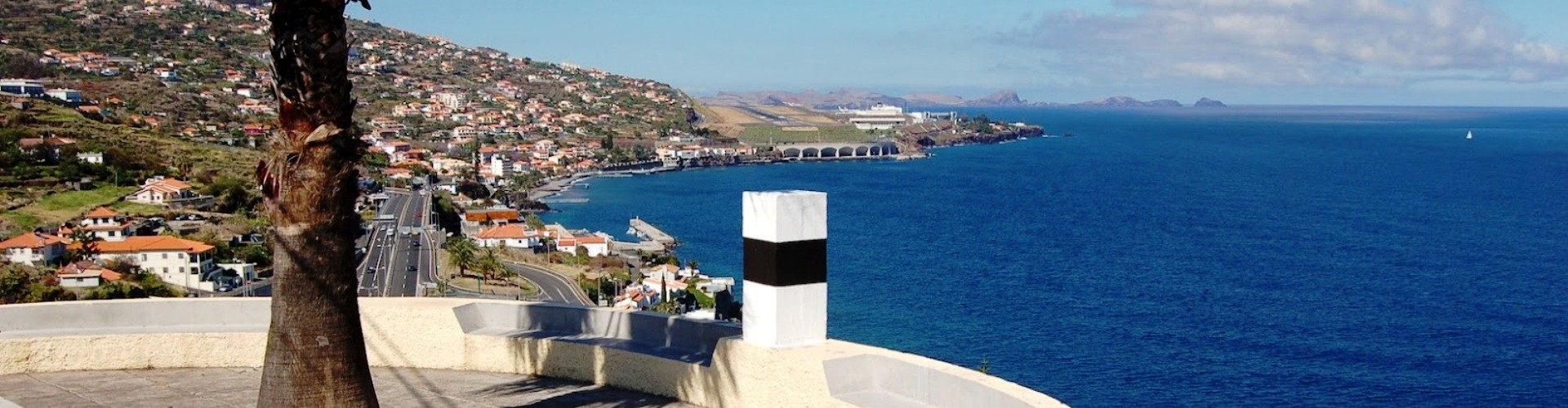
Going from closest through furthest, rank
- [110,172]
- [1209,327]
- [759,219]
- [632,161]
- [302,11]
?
1. [302,11]
2. [759,219]
3. [1209,327]
4. [110,172]
5. [632,161]

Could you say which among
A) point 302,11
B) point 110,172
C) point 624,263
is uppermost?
point 302,11

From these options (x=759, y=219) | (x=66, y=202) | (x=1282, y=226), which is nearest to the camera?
(x=759, y=219)

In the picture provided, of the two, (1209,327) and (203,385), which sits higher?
(203,385)

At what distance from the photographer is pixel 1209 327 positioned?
3472cm

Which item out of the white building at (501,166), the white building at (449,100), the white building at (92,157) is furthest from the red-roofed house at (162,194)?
the white building at (449,100)

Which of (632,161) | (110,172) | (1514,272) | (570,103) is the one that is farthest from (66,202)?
(570,103)

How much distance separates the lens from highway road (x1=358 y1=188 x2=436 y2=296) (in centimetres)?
3956

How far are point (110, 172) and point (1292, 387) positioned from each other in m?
40.6

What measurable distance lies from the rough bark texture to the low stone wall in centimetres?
150

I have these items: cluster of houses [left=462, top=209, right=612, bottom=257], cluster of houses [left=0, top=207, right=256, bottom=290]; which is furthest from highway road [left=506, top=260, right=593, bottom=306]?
cluster of houses [left=0, top=207, right=256, bottom=290]

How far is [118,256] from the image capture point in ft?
120

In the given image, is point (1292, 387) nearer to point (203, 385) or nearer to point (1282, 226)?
point (203, 385)

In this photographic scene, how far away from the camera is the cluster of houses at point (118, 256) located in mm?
33719

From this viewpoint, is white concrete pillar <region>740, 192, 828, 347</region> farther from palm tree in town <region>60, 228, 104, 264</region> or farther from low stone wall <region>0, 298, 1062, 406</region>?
palm tree in town <region>60, 228, 104, 264</region>
